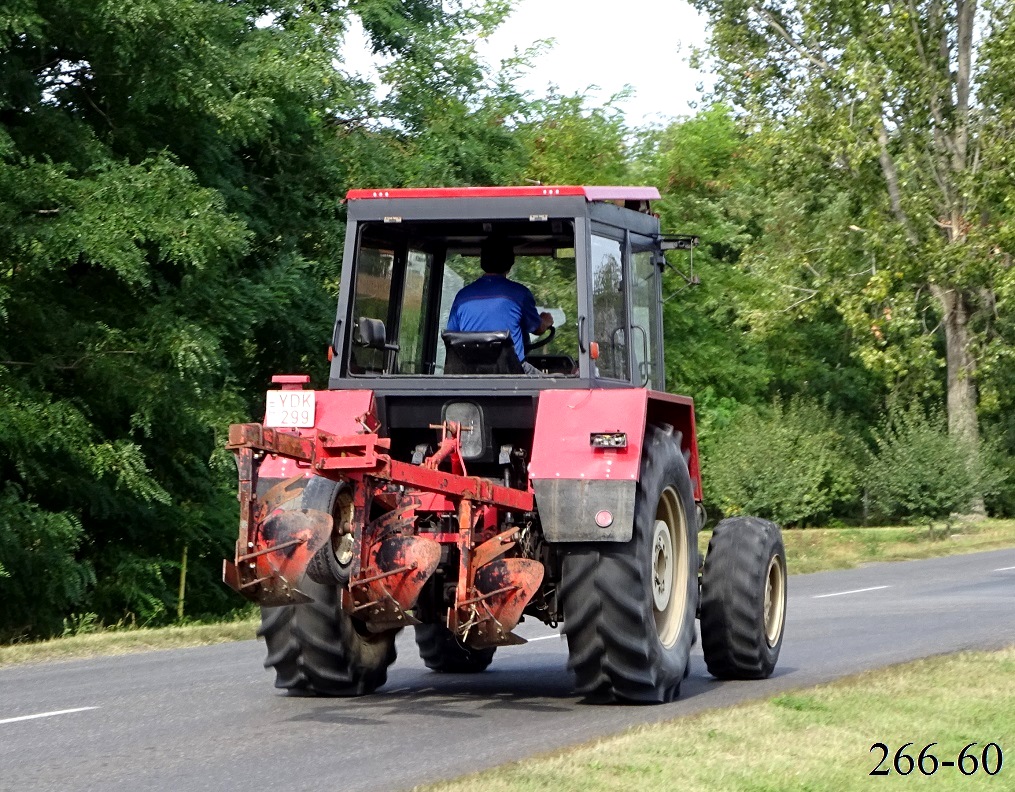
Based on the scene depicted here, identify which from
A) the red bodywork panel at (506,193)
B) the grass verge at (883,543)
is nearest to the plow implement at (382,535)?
the red bodywork panel at (506,193)

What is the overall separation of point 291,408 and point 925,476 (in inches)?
1076

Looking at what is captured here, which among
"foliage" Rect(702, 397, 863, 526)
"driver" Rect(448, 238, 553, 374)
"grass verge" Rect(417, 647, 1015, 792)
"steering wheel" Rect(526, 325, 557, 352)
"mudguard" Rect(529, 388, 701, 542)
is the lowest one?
"grass verge" Rect(417, 647, 1015, 792)

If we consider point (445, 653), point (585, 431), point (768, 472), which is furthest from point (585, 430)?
point (768, 472)

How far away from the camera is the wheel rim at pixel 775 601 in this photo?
10.8 m

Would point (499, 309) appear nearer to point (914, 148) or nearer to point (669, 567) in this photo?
point (669, 567)

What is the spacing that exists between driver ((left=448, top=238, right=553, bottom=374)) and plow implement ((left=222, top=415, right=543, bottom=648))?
2.93 ft

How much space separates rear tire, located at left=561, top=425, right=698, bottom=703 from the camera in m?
8.84

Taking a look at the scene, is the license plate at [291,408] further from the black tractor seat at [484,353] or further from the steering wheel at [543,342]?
the steering wheel at [543,342]

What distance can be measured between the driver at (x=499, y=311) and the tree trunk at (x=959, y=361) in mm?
31463

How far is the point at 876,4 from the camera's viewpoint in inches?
1537

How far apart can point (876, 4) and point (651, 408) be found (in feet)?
103

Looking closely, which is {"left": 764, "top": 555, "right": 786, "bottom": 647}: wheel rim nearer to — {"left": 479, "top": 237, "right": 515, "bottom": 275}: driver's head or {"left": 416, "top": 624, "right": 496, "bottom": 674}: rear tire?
{"left": 416, "top": 624, "right": 496, "bottom": 674}: rear tire

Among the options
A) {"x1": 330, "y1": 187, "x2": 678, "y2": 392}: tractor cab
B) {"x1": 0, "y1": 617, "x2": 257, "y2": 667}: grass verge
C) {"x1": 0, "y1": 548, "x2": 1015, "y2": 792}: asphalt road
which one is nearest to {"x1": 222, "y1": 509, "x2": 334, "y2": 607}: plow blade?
{"x1": 0, "y1": 548, "x2": 1015, "y2": 792}: asphalt road

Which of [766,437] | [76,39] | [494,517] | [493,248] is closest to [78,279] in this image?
[76,39]
